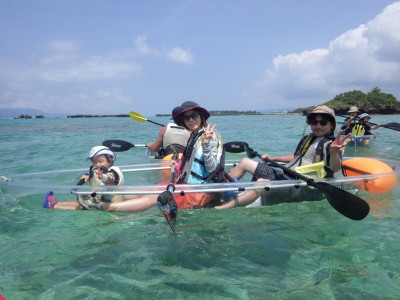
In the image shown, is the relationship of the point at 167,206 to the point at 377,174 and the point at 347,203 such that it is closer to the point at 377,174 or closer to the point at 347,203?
the point at 347,203

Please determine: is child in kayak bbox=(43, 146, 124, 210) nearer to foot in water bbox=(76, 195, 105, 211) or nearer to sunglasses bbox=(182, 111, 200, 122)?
foot in water bbox=(76, 195, 105, 211)

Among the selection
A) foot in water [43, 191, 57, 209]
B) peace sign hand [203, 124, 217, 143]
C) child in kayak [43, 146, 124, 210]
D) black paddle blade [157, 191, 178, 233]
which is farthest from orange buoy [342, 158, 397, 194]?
foot in water [43, 191, 57, 209]

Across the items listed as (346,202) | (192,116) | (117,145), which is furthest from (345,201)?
(117,145)

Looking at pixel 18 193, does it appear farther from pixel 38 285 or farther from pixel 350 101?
pixel 350 101

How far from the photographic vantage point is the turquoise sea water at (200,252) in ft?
7.59

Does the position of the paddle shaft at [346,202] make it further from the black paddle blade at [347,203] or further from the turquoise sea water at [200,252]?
the turquoise sea water at [200,252]

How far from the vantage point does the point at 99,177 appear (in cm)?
390

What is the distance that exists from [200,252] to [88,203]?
169 centimetres

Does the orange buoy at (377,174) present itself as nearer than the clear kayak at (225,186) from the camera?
No

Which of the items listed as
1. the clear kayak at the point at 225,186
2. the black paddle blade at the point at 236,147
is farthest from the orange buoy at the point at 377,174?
the black paddle blade at the point at 236,147

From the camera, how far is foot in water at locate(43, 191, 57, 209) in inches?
151

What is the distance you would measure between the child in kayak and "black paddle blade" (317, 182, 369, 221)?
2.46 meters

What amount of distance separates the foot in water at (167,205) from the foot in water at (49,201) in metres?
1.70

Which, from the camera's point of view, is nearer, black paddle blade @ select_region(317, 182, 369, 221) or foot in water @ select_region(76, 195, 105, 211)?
black paddle blade @ select_region(317, 182, 369, 221)
